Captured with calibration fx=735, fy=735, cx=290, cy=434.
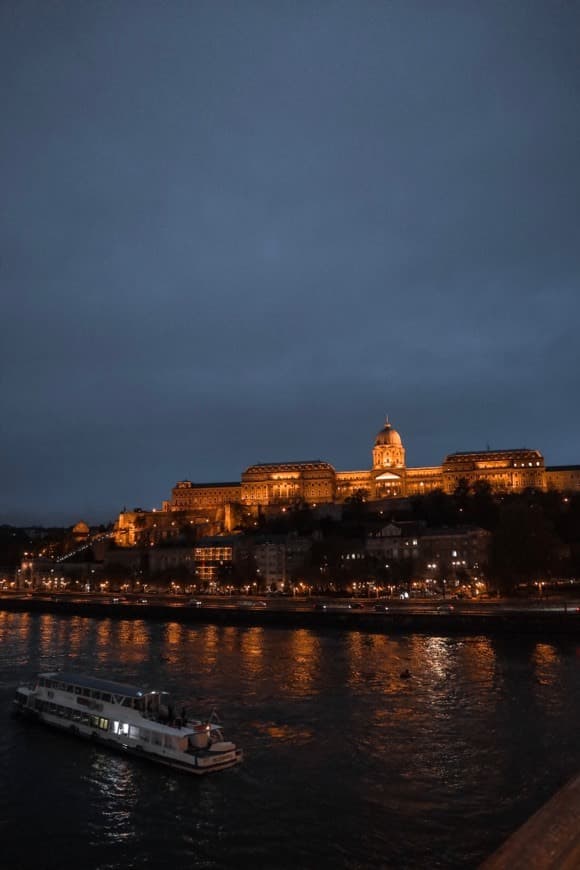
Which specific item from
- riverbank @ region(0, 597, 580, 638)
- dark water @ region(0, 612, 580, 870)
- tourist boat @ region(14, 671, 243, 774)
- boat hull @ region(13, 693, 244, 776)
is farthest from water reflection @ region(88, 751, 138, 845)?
riverbank @ region(0, 597, 580, 638)

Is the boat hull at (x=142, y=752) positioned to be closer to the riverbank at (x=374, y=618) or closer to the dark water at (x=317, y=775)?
the dark water at (x=317, y=775)

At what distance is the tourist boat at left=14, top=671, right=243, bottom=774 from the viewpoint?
18.5 metres

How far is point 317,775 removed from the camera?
1741 centimetres

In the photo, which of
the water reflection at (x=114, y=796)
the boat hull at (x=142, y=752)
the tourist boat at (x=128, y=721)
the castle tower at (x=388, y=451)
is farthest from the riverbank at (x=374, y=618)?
the castle tower at (x=388, y=451)

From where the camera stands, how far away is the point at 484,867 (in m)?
6.33

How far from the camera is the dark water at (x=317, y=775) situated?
13.6m

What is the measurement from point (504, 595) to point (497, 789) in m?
44.3

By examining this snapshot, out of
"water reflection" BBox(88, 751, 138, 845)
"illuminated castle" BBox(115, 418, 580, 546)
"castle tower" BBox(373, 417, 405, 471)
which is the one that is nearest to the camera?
"water reflection" BBox(88, 751, 138, 845)

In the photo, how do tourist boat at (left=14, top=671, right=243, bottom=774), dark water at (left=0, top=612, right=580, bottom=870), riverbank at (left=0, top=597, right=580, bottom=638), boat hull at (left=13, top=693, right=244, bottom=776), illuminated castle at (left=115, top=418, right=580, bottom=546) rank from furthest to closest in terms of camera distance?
illuminated castle at (left=115, top=418, right=580, bottom=546)
riverbank at (left=0, top=597, right=580, bottom=638)
tourist boat at (left=14, top=671, right=243, bottom=774)
boat hull at (left=13, top=693, right=244, bottom=776)
dark water at (left=0, top=612, right=580, bottom=870)

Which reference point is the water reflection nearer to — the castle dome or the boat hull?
the boat hull

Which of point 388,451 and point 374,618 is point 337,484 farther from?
point 374,618

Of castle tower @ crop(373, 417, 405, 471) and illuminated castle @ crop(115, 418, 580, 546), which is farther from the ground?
castle tower @ crop(373, 417, 405, 471)

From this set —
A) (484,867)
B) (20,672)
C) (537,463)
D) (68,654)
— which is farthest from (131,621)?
(537,463)

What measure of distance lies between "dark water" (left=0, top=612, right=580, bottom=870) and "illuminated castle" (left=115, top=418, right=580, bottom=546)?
279ft
